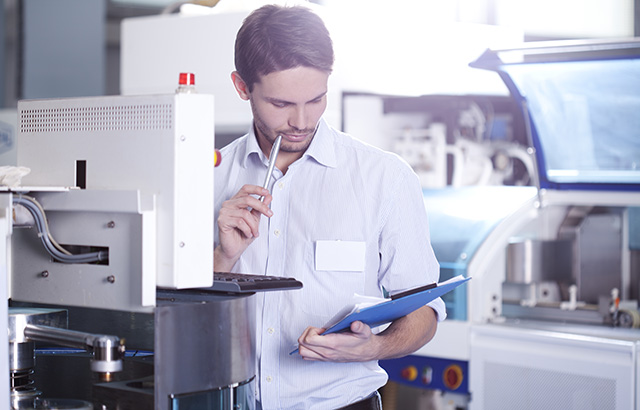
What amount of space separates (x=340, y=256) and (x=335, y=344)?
241 mm

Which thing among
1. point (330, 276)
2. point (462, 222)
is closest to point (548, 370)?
point (462, 222)

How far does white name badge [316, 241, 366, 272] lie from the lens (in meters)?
1.50

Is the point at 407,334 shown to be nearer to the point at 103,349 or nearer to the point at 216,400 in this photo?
the point at 216,400

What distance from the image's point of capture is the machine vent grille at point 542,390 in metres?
2.14

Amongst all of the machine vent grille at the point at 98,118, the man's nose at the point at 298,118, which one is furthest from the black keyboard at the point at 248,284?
the man's nose at the point at 298,118

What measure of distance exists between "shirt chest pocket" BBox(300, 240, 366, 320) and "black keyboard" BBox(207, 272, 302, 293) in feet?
1.15

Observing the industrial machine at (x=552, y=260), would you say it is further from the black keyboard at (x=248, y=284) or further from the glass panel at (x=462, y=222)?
the black keyboard at (x=248, y=284)

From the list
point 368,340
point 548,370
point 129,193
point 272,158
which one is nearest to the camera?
point 129,193

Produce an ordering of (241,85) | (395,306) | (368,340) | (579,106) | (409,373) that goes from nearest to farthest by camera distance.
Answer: (395,306) → (368,340) → (241,85) → (579,106) → (409,373)

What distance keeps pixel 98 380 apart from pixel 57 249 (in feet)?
0.65

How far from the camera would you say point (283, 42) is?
1.50 meters

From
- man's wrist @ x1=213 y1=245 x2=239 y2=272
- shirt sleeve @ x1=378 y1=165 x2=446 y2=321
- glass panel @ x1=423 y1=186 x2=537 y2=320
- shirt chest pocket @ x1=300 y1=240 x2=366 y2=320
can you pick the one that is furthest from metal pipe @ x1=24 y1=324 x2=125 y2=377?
glass panel @ x1=423 y1=186 x2=537 y2=320

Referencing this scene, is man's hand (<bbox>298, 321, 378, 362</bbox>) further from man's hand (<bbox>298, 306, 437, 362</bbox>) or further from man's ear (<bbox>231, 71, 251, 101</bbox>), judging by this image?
man's ear (<bbox>231, 71, 251, 101</bbox>)

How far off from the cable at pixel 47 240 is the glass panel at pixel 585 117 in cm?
152
